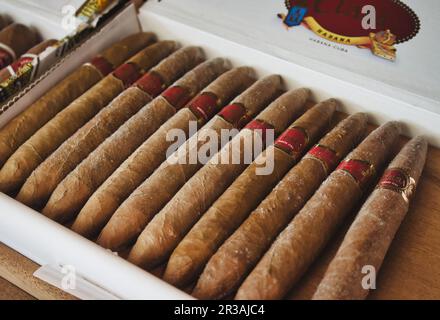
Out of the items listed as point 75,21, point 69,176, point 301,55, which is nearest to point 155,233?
point 69,176

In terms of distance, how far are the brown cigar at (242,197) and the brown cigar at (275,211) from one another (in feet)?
0.20

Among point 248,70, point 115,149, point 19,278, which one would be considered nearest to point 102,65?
point 115,149

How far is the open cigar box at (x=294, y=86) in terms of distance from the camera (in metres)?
1.90

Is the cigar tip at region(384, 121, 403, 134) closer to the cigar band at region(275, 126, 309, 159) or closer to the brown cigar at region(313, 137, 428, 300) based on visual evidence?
the brown cigar at region(313, 137, 428, 300)

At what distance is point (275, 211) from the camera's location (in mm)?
1992

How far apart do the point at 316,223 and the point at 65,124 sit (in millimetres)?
1374

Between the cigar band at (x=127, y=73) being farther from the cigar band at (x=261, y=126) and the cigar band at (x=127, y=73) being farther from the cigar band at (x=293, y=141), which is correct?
the cigar band at (x=293, y=141)

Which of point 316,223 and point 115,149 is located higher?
point 115,149

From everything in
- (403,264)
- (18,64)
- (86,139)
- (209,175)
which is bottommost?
(403,264)

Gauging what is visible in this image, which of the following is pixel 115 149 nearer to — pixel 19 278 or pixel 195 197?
pixel 195 197

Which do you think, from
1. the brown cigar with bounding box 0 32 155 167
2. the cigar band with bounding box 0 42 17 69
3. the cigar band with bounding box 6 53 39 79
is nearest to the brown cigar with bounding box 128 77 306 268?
the brown cigar with bounding box 0 32 155 167

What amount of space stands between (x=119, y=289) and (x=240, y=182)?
67 centimetres

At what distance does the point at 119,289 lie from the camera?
186cm
